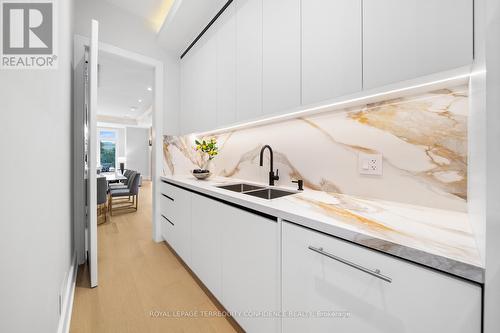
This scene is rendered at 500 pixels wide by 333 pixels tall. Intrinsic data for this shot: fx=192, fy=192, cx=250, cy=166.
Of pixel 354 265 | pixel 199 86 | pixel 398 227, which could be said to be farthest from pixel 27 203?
pixel 199 86

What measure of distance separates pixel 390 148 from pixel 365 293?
2.67 feet

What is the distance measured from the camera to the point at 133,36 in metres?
2.41

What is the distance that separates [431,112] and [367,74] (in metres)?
0.41

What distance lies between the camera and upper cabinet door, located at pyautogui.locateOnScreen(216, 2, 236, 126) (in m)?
1.74

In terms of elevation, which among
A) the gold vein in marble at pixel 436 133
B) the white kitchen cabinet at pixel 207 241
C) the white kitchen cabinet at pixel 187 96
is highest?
the white kitchen cabinet at pixel 187 96

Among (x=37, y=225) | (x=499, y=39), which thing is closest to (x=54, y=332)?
(x=37, y=225)

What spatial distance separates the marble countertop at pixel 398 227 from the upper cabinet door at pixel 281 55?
2.26ft

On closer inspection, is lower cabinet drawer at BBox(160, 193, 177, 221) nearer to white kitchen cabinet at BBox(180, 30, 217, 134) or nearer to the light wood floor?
the light wood floor

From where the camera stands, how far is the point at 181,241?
1.96 meters

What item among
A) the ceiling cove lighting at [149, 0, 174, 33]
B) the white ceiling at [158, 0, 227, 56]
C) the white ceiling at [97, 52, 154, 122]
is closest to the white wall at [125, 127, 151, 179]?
the white ceiling at [97, 52, 154, 122]

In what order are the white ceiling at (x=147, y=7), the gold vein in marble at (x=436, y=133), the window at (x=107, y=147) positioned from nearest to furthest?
the gold vein in marble at (x=436, y=133) → the white ceiling at (x=147, y=7) → the window at (x=107, y=147)

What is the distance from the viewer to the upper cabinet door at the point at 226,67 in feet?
5.70

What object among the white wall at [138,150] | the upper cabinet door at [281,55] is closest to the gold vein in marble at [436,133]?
the upper cabinet door at [281,55]

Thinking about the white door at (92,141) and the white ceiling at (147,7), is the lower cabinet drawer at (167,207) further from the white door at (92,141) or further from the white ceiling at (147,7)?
the white ceiling at (147,7)
